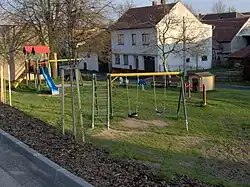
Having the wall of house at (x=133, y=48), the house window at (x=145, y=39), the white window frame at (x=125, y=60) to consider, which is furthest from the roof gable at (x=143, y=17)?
the white window frame at (x=125, y=60)

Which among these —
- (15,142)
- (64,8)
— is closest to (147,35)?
(64,8)

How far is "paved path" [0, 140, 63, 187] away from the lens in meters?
5.82

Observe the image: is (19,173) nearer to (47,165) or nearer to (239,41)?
(47,165)

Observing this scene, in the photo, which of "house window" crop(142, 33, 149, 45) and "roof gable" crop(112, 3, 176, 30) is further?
"house window" crop(142, 33, 149, 45)

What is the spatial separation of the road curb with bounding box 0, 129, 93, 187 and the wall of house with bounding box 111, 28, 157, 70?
1582 inches

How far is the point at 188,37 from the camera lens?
46312 mm

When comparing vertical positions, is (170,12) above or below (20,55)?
above

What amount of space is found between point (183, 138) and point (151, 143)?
1.44m

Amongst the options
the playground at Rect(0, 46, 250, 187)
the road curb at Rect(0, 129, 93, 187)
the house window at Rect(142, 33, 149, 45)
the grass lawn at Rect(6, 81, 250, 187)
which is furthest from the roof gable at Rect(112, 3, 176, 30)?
the road curb at Rect(0, 129, 93, 187)

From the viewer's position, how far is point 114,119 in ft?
53.9

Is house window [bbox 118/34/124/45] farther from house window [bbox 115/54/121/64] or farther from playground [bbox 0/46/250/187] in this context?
playground [bbox 0/46/250/187]

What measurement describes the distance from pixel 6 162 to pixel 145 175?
8.00 feet

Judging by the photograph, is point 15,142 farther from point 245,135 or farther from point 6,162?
point 245,135

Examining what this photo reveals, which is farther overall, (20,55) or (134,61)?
(134,61)
